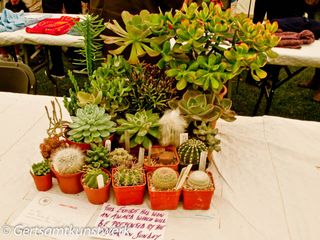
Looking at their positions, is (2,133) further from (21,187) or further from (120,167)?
(120,167)

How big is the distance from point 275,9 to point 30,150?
253 centimetres

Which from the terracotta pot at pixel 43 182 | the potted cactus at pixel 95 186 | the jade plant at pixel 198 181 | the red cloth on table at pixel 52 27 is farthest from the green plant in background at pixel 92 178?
the red cloth on table at pixel 52 27

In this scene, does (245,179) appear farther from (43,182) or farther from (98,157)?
(43,182)

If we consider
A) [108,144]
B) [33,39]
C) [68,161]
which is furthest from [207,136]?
[33,39]

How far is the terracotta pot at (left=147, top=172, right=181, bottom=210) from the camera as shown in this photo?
0.89 meters

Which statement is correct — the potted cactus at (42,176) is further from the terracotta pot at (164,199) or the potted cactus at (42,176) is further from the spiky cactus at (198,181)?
the spiky cactus at (198,181)

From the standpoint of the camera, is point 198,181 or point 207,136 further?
point 207,136

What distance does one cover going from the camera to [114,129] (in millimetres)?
988

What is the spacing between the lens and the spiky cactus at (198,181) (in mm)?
900

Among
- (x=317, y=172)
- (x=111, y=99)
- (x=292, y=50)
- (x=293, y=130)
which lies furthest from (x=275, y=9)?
(x=111, y=99)

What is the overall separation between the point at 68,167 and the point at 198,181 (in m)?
0.34

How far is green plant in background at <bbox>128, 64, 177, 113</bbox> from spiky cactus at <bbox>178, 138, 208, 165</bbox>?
137 mm

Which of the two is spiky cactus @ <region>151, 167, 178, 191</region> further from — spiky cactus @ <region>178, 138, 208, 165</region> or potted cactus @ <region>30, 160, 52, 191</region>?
potted cactus @ <region>30, 160, 52, 191</region>

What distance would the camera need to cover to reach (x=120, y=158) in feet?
3.12
